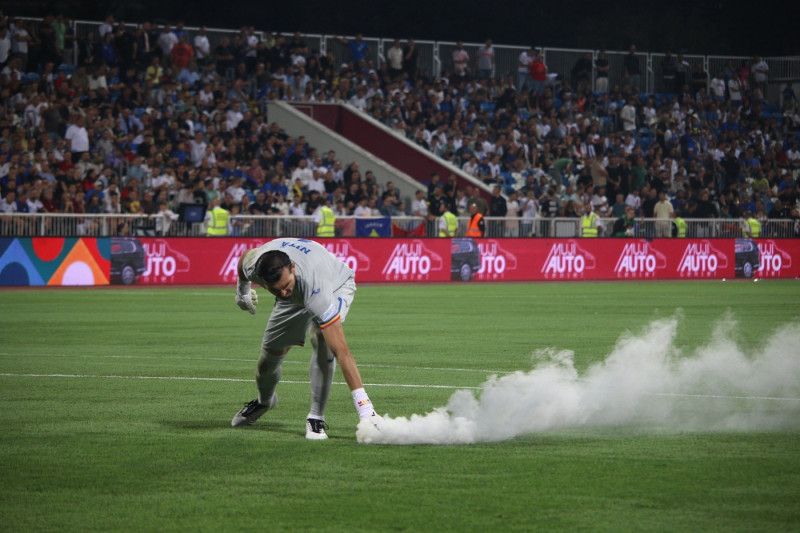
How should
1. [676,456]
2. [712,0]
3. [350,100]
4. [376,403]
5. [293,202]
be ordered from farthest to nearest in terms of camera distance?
[712,0]
[350,100]
[293,202]
[376,403]
[676,456]

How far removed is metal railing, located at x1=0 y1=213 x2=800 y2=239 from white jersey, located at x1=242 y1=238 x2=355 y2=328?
19.7 m

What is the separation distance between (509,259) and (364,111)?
905cm

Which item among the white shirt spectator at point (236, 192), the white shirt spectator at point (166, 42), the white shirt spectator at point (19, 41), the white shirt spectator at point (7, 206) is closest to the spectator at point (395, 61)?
the white shirt spectator at point (166, 42)

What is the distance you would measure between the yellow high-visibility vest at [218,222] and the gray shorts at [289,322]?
2038 cm

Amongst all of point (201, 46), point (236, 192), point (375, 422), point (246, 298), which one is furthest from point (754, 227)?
point (375, 422)

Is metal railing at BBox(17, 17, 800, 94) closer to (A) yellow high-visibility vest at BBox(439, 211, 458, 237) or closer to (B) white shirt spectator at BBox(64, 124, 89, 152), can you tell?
(B) white shirt spectator at BBox(64, 124, 89, 152)

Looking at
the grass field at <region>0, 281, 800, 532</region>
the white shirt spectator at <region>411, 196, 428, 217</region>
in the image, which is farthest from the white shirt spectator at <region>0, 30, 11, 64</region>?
the grass field at <region>0, 281, 800, 532</region>

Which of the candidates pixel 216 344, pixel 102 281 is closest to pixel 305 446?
pixel 216 344

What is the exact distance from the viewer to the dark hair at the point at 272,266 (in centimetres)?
772

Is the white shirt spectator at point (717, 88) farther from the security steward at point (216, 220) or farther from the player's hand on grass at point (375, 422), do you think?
the player's hand on grass at point (375, 422)

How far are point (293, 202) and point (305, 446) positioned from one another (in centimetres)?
2371

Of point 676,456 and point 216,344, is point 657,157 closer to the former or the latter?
point 216,344

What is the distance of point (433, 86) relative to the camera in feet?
136

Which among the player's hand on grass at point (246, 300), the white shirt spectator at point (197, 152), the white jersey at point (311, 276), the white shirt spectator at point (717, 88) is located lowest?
the player's hand on grass at point (246, 300)
